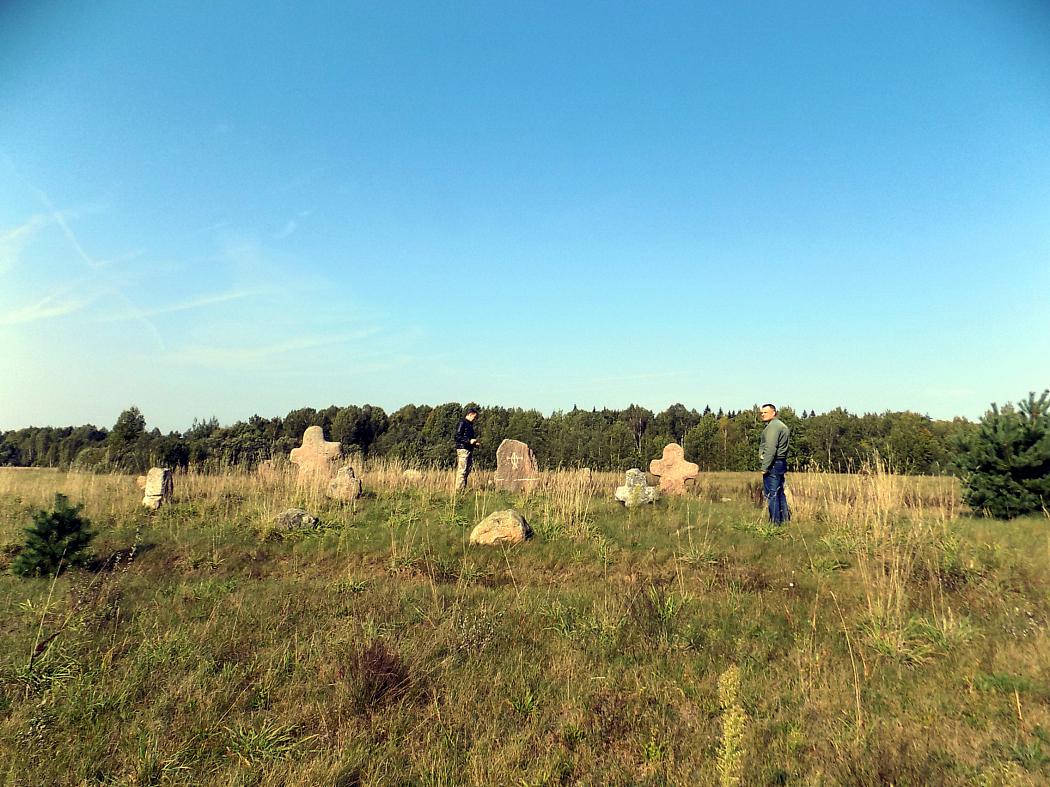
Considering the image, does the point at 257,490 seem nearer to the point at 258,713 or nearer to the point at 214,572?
the point at 214,572

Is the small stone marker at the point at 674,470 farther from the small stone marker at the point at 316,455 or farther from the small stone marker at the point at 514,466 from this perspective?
the small stone marker at the point at 316,455

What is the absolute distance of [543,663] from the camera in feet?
14.3

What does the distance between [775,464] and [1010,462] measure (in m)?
4.11

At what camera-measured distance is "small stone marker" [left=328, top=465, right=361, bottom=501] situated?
A: 11.9m

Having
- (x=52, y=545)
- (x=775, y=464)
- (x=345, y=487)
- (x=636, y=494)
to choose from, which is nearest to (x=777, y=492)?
(x=775, y=464)

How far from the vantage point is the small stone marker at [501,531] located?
8289 mm

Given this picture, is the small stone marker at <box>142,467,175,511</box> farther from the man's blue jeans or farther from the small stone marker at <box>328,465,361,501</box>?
the man's blue jeans

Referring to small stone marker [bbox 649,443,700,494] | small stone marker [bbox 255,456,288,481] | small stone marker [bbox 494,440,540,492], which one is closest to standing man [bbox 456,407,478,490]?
small stone marker [bbox 494,440,540,492]

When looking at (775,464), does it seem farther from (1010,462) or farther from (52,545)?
(52,545)

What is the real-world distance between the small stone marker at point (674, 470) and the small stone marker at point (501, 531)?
7016mm

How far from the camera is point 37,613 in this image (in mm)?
5086

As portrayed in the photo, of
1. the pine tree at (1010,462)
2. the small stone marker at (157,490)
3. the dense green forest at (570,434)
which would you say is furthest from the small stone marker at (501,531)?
the dense green forest at (570,434)

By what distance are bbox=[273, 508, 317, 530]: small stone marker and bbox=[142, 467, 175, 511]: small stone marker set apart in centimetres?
351

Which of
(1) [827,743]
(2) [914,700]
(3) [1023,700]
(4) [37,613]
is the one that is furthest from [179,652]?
(3) [1023,700]
